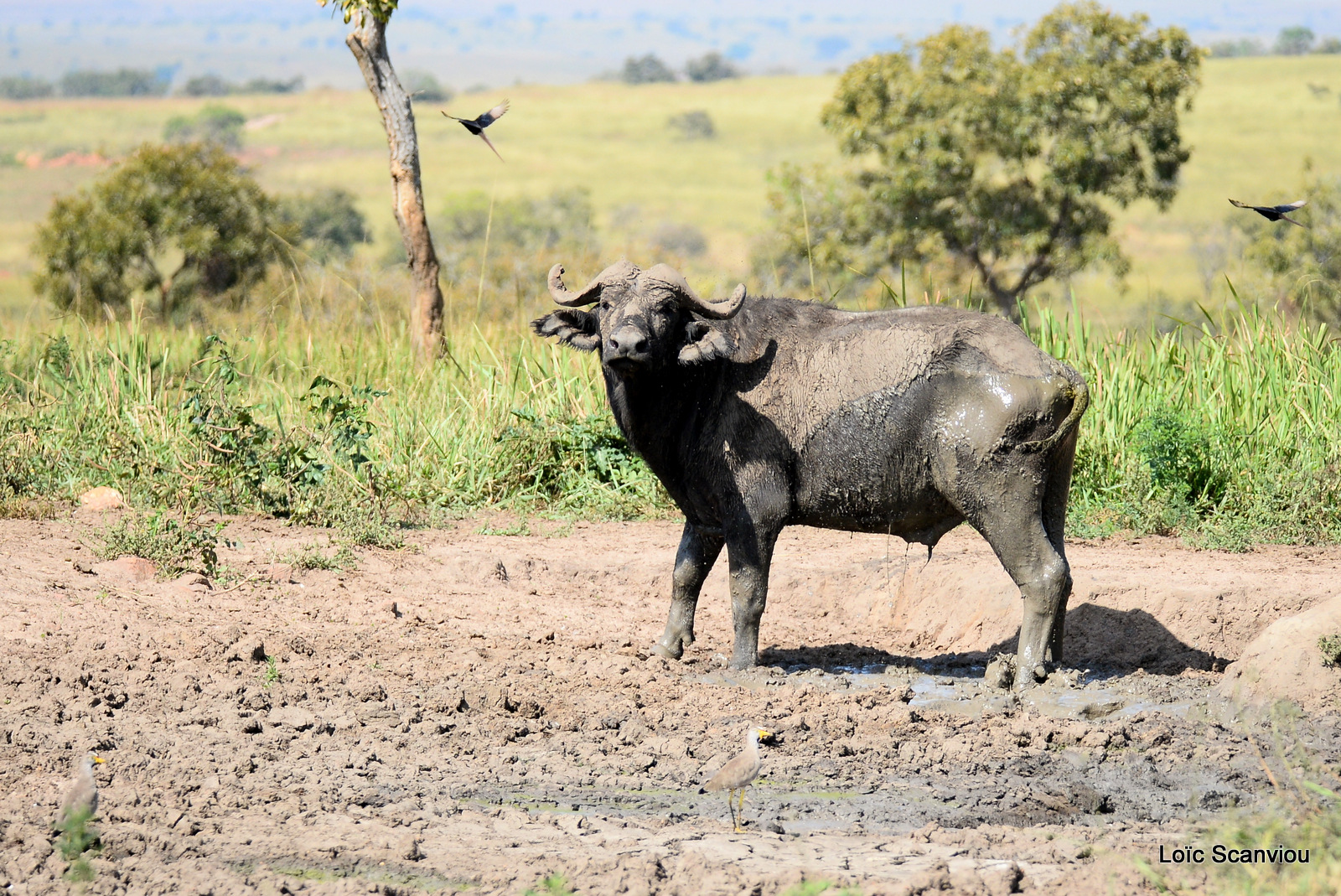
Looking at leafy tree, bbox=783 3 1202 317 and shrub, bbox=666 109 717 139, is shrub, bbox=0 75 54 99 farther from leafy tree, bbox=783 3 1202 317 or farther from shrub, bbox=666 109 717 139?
leafy tree, bbox=783 3 1202 317

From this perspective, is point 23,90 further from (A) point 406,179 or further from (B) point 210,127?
(A) point 406,179

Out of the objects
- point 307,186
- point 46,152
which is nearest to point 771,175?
point 307,186

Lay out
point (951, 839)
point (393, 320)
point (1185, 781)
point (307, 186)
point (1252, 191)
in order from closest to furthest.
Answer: point (951, 839)
point (1185, 781)
point (393, 320)
point (1252, 191)
point (307, 186)

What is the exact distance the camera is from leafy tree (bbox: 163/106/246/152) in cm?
6869

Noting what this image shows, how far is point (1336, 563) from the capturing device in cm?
702

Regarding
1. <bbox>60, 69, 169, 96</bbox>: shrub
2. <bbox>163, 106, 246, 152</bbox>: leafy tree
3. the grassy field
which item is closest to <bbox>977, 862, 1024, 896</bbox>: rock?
the grassy field

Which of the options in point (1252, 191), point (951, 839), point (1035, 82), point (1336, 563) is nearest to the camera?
point (951, 839)

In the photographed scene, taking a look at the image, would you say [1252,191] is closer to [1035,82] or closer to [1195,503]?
[1035,82]

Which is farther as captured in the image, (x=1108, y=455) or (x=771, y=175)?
(x=771, y=175)

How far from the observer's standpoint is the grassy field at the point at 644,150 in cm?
5231

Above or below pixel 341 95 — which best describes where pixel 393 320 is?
below

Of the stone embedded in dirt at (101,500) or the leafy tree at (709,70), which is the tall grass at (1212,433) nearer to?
the stone embedded in dirt at (101,500)

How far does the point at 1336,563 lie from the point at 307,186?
55.6 m

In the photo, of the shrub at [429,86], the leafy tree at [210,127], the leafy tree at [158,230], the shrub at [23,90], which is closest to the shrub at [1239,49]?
the shrub at [429,86]
